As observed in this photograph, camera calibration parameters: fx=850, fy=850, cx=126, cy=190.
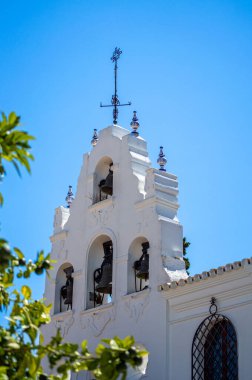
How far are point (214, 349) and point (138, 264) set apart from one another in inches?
98.2

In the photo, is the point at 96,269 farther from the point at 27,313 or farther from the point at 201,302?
the point at 27,313

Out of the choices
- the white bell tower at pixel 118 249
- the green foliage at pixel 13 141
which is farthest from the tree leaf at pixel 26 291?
the white bell tower at pixel 118 249

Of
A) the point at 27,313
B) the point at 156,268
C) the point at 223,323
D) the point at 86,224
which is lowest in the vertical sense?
the point at 27,313

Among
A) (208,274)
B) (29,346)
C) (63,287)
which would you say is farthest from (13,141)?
(63,287)

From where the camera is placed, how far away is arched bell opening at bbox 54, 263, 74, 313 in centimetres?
1708

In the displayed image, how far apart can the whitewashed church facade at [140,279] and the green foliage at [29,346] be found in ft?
18.8

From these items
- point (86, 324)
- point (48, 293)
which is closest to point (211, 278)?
point (86, 324)

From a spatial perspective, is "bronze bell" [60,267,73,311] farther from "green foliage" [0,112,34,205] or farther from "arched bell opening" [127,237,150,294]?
"green foliage" [0,112,34,205]

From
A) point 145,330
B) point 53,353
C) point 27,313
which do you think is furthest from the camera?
point 145,330

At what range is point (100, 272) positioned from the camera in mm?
16312

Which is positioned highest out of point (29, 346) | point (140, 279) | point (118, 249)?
point (118, 249)

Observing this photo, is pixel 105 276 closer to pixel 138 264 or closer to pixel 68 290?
pixel 138 264

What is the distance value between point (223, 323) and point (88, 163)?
5504mm

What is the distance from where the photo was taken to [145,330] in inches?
577
